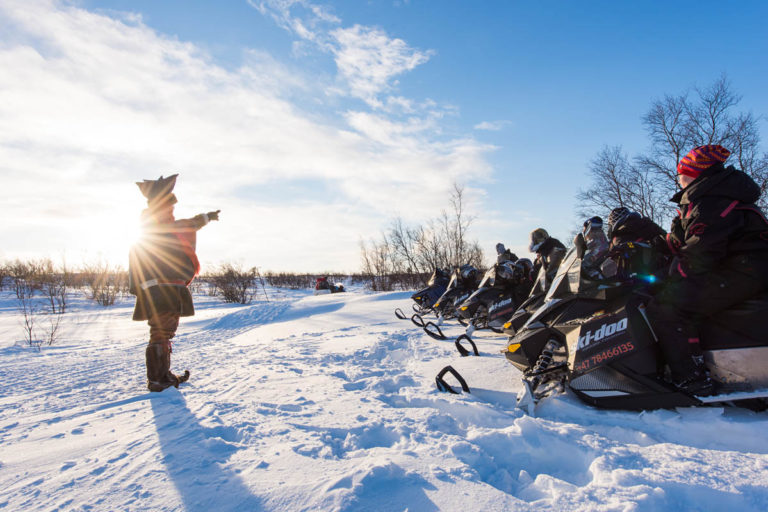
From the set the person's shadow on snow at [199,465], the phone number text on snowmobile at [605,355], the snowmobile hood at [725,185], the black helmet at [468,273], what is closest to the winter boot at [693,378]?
the phone number text on snowmobile at [605,355]

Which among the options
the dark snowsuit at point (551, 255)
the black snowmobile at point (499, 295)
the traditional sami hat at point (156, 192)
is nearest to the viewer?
the traditional sami hat at point (156, 192)

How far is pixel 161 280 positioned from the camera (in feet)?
10.7

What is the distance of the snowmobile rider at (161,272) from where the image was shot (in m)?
3.16

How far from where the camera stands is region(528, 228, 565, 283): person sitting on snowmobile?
4.12m

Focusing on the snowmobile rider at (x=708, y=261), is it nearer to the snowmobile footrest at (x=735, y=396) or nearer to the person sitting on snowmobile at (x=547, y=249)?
the snowmobile footrest at (x=735, y=396)

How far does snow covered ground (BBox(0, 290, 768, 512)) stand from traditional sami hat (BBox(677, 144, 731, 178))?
150 centimetres

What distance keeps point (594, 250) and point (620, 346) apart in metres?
0.72

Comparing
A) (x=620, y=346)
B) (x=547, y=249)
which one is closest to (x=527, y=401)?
(x=620, y=346)

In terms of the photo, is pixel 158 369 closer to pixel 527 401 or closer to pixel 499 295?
pixel 527 401

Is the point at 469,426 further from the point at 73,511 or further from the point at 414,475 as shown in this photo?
the point at 73,511

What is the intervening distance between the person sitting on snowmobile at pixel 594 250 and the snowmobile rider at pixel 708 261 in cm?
42

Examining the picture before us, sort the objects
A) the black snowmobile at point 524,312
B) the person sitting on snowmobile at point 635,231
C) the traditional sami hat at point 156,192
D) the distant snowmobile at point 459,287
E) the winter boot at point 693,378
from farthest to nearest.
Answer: the distant snowmobile at point 459,287 < the traditional sami hat at point 156,192 < the black snowmobile at point 524,312 < the person sitting on snowmobile at point 635,231 < the winter boot at point 693,378

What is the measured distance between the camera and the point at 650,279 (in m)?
2.48

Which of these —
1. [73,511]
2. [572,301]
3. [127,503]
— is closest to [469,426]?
[572,301]
